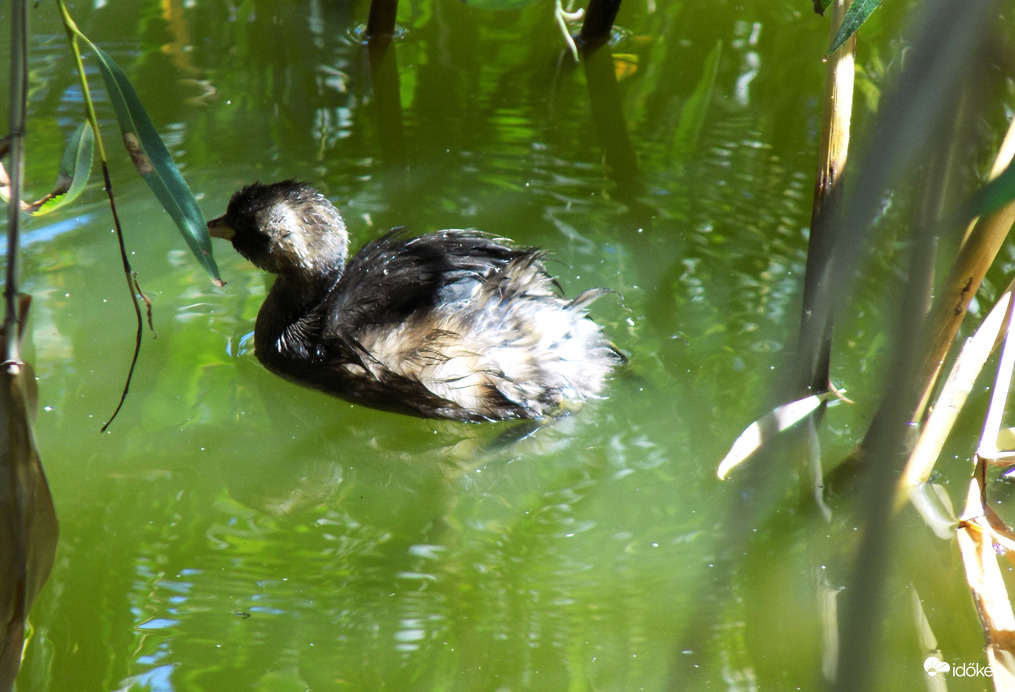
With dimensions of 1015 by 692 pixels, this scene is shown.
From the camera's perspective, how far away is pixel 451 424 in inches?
129

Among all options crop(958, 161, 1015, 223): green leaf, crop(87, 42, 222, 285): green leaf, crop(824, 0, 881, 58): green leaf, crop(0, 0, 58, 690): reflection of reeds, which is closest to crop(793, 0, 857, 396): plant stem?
crop(824, 0, 881, 58): green leaf

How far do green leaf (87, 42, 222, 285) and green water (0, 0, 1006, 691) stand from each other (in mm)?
1122

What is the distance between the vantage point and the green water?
2.39 metres

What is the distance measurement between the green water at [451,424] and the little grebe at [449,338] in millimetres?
116

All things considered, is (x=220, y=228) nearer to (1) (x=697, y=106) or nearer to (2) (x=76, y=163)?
(2) (x=76, y=163)

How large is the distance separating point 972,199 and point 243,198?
10.6 feet

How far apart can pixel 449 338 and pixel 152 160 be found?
1560 mm

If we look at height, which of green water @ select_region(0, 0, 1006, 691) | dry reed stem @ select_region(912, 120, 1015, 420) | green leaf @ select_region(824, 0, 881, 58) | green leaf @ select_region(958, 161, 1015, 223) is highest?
green leaf @ select_region(824, 0, 881, 58)

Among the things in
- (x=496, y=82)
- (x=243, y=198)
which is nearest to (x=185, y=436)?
(x=243, y=198)

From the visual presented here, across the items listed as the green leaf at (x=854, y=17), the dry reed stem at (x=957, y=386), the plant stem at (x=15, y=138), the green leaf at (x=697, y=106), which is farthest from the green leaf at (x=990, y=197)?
the green leaf at (x=697, y=106)

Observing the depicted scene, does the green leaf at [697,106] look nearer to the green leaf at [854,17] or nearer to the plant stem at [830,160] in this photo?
the plant stem at [830,160]

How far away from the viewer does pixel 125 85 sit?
169cm

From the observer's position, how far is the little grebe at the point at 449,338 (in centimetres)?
318

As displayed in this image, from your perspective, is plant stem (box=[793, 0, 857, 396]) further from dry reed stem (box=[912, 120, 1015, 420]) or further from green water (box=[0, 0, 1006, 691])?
green water (box=[0, 0, 1006, 691])
